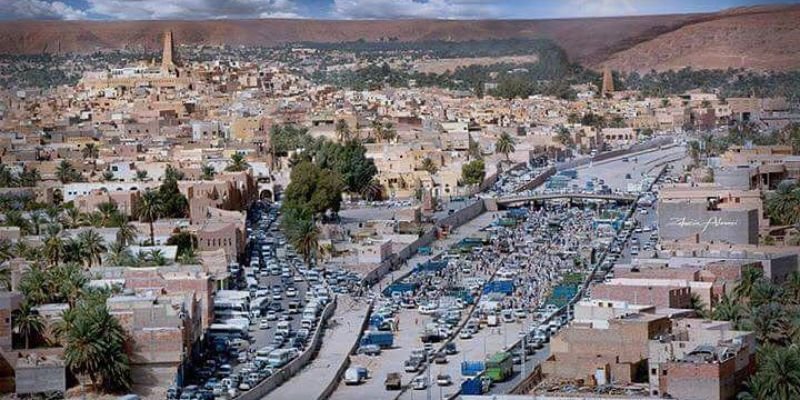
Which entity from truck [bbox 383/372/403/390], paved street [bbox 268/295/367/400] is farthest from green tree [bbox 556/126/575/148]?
truck [bbox 383/372/403/390]

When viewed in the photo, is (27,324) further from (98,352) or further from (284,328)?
(284,328)

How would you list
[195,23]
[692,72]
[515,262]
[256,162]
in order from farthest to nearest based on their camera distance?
[692,72] → [195,23] → [256,162] → [515,262]

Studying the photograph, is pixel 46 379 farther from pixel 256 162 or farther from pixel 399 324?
pixel 256 162

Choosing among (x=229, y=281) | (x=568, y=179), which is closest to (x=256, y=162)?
(x=568, y=179)

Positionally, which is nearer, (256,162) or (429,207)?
(429,207)

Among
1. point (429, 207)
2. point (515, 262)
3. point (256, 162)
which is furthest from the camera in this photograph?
point (256, 162)
